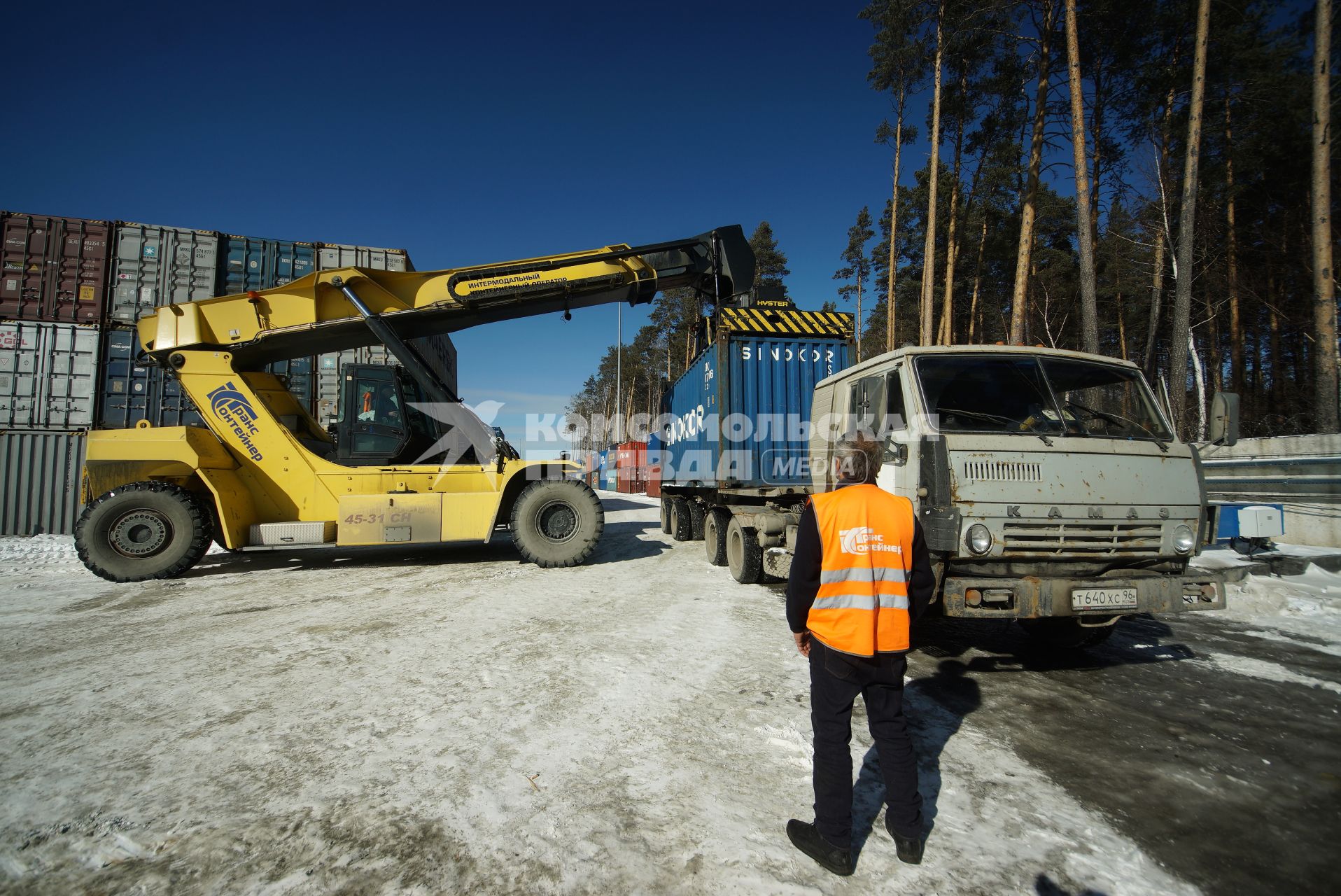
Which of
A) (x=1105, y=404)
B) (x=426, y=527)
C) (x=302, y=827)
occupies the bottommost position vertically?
(x=302, y=827)

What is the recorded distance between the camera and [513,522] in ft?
25.3

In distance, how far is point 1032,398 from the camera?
4.45 metres

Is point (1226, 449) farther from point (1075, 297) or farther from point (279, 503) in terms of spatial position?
point (1075, 297)

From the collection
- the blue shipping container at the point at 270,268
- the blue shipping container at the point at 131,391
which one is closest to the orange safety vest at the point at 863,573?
the blue shipping container at the point at 131,391

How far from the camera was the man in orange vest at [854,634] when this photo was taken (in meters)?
2.15

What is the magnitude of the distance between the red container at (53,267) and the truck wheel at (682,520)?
11.8 m

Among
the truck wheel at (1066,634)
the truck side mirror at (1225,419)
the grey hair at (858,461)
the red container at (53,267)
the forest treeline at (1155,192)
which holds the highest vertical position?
the forest treeline at (1155,192)

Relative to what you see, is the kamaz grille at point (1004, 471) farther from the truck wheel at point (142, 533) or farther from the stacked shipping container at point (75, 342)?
the stacked shipping container at point (75, 342)

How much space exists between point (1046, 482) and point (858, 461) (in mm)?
2295

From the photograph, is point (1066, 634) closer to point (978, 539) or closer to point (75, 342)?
point (978, 539)

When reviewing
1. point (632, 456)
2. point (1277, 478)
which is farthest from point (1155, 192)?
point (632, 456)

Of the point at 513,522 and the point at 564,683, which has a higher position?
the point at 513,522

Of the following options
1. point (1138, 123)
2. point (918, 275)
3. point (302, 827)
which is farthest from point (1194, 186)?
point (302, 827)

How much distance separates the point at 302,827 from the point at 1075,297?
31439 mm
